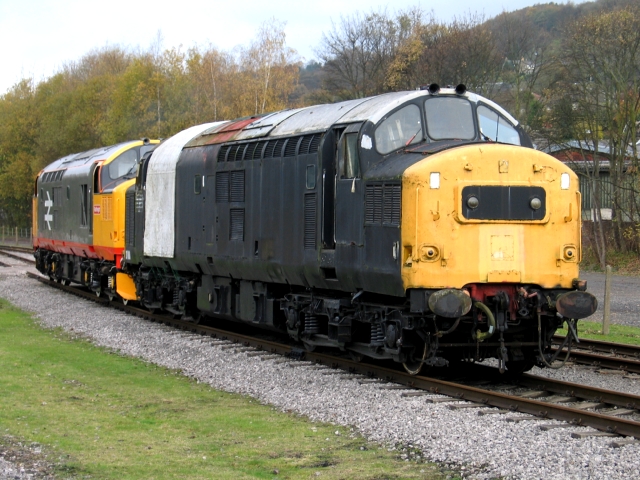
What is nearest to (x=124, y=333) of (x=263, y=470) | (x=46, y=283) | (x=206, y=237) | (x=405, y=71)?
(x=206, y=237)

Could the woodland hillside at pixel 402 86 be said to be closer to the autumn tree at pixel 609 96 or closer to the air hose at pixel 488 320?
the autumn tree at pixel 609 96

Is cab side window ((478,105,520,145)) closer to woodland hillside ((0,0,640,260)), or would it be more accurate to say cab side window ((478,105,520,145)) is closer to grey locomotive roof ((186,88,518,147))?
grey locomotive roof ((186,88,518,147))

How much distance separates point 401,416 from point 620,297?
62.1ft

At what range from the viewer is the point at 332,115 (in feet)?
40.9

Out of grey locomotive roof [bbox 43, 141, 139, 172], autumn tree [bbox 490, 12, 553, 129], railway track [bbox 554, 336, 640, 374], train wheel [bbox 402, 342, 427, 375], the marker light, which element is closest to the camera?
the marker light

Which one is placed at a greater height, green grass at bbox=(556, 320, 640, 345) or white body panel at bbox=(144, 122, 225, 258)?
white body panel at bbox=(144, 122, 225, 258)

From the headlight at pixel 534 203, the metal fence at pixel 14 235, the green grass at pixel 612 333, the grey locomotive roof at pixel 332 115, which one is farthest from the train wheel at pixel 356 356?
the metal fence at pixel 14 235

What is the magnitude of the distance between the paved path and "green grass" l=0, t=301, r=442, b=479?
12.2m

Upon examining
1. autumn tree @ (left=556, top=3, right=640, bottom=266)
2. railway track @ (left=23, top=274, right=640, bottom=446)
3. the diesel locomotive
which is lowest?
railway track @ (left=23, top=274, right=640, bottom=446)

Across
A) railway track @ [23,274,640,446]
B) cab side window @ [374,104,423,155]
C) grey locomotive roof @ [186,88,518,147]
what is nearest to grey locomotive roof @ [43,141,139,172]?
grey locomotive roof @ [186,88,518,147]

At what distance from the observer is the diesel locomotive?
1018 cm

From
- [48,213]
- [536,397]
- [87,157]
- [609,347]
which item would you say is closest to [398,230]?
[536,397]

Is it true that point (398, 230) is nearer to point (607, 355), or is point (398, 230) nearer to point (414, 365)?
point (414, 365)

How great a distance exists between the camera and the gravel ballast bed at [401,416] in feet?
23.8
